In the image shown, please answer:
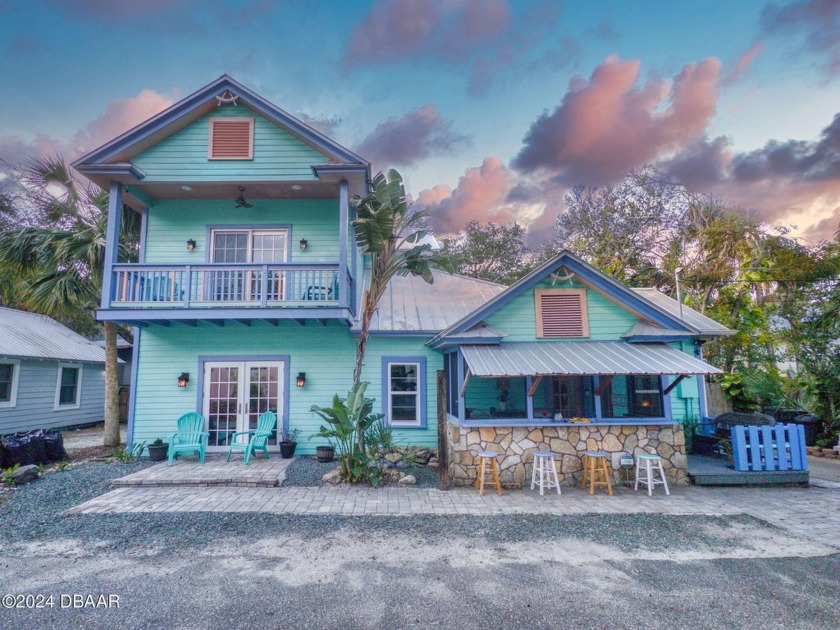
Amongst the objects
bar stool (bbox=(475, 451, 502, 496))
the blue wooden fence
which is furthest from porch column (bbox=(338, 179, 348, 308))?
the blue wooden fence

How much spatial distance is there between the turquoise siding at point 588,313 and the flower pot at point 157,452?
8.03m

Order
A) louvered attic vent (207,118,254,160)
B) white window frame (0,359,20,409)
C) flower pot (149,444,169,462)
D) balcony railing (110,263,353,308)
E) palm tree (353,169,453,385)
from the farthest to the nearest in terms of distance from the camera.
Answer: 1. white window frame (0,359,20,409)
2. louvered attic vent (207,118,254,160)
3. flower pot (149,444,169,462)
4. balcony railing (110,263,353,308)
5. palm tree (353,169,453,385)

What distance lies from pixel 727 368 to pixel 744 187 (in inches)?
376

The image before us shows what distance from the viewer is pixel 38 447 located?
9398mm

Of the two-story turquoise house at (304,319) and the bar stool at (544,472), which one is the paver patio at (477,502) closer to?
the bar stool at (544,472)

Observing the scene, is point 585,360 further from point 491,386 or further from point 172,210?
point 172,210

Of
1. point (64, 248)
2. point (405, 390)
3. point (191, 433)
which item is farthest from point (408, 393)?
point (64, 248)

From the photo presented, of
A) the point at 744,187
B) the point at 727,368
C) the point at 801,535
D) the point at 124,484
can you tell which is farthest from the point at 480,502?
the point at 744,187

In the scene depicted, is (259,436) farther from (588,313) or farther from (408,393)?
(588,313)

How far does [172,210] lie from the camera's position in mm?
10781

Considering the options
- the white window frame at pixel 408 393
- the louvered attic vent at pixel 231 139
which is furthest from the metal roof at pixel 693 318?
the louvered attic vent at pixel 231 139

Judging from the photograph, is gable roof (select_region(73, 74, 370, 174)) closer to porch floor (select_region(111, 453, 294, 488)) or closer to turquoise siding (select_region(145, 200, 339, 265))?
turquoise siding (select_region(145, 200, 339, 265))

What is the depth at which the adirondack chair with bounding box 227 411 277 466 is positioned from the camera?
9.03 metres

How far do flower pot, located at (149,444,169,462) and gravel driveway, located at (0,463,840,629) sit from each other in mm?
3277
